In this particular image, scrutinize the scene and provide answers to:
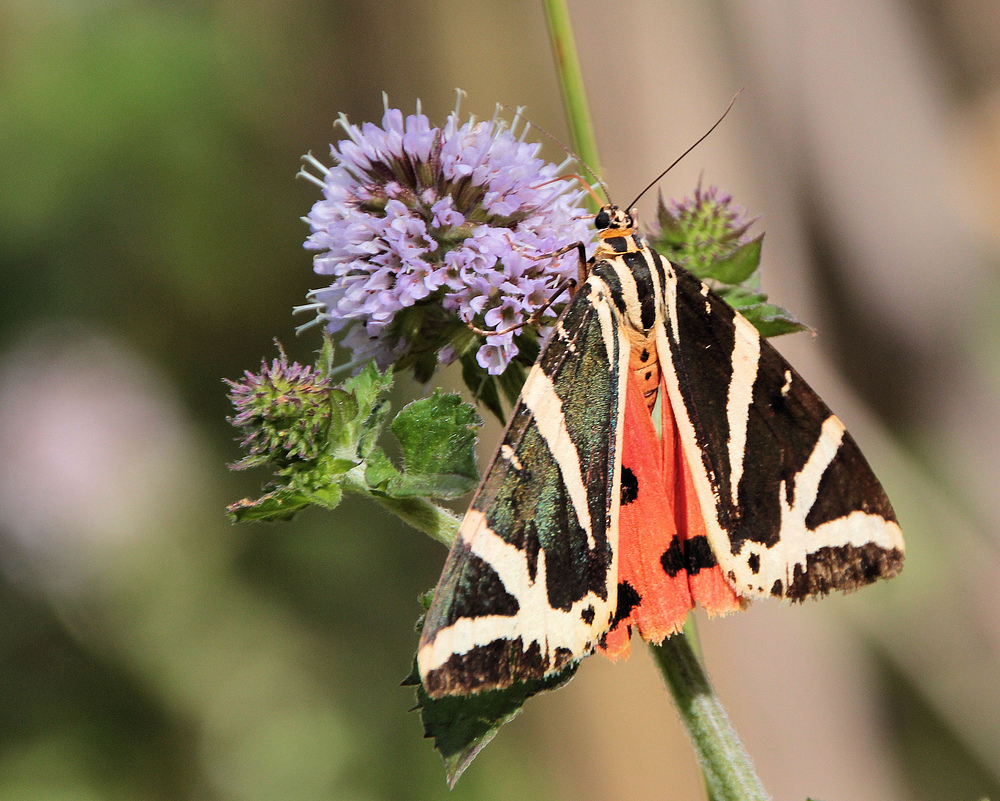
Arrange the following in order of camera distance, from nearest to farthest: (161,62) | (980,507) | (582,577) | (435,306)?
1. (582,577)
2. (435,306)
3. (980,507)
4. (161,62)

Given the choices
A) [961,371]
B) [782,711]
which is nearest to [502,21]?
[961,371]

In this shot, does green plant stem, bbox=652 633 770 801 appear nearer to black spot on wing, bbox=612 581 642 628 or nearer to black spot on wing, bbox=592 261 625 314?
black spot on wing, bbox=612 581 642 628

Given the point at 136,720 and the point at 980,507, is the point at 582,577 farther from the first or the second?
the point at 136,720

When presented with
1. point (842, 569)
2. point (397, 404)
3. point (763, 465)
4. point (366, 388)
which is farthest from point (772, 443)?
point (397, 404)

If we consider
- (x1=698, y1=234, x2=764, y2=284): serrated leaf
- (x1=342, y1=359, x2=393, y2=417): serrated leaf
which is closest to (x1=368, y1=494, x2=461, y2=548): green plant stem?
(x1=342, y1=359, x2=393, y2=417): serrated leaf

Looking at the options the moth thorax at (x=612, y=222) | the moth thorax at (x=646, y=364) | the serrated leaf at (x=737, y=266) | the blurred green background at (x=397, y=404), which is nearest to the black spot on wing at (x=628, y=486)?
the moth thorax at (x=646, y=364)

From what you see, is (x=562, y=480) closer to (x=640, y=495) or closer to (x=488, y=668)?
(x=640, y=495)

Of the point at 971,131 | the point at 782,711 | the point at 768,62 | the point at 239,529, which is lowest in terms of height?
the point at 782,711
